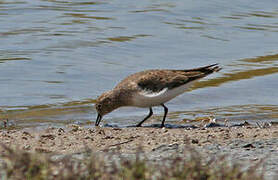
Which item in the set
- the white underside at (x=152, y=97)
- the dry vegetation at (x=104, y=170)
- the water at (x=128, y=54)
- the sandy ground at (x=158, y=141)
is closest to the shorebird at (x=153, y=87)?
the white underside at (x=152, y=97)

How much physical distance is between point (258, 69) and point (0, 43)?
229 inches

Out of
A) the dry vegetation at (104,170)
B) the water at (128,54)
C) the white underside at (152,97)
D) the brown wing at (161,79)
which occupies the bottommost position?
the water at (128,54)

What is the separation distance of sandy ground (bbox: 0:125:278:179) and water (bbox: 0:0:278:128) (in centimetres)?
177

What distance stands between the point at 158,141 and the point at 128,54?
22.8 ft

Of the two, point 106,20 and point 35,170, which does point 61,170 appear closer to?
point 35,170

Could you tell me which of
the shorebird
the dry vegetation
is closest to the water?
the shorebird

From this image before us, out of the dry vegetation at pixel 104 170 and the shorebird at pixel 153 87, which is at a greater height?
the dry vegetation at pixel 104 170

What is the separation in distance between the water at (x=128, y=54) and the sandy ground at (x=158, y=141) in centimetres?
177

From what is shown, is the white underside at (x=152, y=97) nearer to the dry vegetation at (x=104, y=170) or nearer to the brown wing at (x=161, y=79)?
the brown wing at (x=161, y=79)

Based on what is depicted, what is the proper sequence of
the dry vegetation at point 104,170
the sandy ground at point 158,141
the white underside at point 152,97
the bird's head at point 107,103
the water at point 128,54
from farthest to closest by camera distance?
the water at point 128,54
the bird's head at point 107,103
the white underside at point 152,97
the sandy ground at point 158,141
the dry vegetation at point 104,170

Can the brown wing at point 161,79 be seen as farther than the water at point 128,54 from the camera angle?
No

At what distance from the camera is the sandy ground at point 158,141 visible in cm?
719

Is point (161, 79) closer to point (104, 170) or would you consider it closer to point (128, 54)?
point (104, 170)

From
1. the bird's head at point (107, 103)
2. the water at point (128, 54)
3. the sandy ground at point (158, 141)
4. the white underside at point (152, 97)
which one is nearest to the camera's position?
the sandy ground at point (158, 141)
